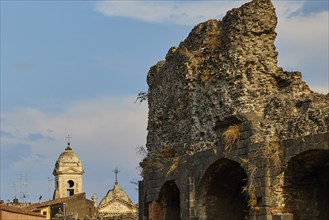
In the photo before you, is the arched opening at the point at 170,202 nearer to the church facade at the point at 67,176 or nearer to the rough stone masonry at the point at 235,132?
the rough stone masonry at the point at 235,132

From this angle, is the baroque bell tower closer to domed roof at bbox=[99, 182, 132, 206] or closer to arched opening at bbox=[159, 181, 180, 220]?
domed roof at bbox=[99, 182, 132, 206]

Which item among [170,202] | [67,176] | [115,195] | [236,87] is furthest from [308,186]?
[115,195]

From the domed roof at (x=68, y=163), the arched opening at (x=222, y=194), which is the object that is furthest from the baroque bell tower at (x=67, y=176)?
the arched opening at (x=222, y=194)

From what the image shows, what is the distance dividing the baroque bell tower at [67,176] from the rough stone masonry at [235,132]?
130 feet

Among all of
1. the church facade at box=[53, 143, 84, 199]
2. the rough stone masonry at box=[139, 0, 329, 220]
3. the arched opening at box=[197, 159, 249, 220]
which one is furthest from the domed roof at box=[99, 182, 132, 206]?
the arched opening at box=[197, 159, 249, 220]

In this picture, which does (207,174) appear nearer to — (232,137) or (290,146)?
(232,137)

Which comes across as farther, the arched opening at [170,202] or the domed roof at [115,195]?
the domed roof at [115,195]

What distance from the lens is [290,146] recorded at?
1405 centimetres

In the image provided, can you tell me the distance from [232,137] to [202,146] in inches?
61.8

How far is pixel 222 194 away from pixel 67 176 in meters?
43.4

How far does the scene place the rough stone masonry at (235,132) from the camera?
14.3m

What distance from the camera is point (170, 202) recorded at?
18750mm

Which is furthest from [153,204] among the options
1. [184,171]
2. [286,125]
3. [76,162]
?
[76,162]

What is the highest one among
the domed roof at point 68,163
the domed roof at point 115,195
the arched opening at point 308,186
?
the domed roof at point 68,163
